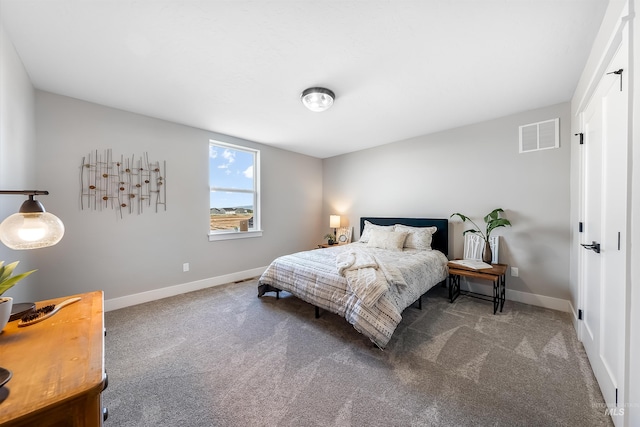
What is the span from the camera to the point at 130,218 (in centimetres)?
292

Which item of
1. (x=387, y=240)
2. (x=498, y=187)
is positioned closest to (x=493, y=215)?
(x=498, y=187)

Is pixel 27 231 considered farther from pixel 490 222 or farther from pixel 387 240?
pixel 490 222

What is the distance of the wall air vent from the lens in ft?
8.99

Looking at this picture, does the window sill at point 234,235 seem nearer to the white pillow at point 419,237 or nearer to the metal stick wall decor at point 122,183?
the metal stick wall decor at point 122,183

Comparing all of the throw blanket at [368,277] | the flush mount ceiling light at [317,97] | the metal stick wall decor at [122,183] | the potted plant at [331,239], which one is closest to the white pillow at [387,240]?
the throw blanket at [368,277]

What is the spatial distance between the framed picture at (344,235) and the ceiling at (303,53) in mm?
2447

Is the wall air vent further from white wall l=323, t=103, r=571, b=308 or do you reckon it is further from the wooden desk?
the wooden desk

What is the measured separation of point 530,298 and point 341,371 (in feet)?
8.83

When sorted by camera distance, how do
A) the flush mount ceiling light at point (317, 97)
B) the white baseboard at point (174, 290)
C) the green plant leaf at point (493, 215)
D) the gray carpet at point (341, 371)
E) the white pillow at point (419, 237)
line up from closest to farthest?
the gray carpet at point (341, 371), the flush mount ceiling light at point (317, 97), the white baseboard at point (174, 290), the green plant leaf at point (493, 215), the white pillow at point (419, 237)

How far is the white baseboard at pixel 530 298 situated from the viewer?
2.71 meters

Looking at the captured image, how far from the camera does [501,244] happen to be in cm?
308

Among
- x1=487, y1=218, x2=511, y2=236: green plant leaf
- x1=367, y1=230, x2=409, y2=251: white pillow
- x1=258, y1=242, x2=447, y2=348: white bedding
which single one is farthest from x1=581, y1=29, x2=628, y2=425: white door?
x1=367, y1=230, x2=409, y2=251: white pillow

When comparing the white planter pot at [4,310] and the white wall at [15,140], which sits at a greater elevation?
the white wall at [15,140]

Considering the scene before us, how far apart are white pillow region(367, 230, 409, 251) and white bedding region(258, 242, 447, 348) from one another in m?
0.11
